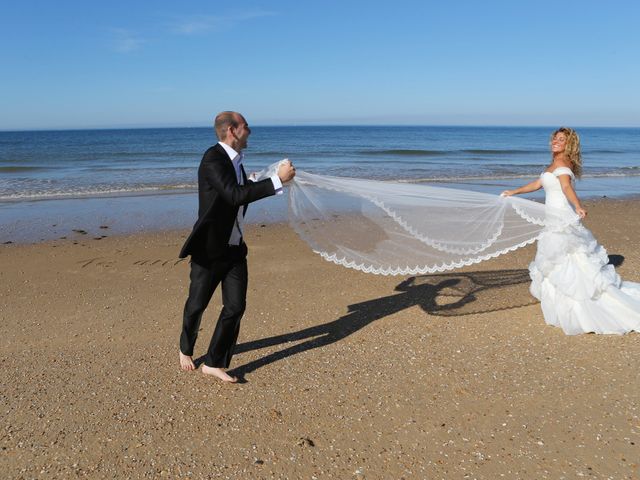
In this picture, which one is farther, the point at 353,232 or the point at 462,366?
the point at 353,232

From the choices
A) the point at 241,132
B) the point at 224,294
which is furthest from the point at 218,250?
the point at 241,132

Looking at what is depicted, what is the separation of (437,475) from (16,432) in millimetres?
2906

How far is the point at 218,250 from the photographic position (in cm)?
449

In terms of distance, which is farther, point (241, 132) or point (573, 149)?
point (573, 149)

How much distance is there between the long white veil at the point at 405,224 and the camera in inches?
237

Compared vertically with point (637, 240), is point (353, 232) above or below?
above

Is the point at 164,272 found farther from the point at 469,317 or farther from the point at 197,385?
the point at 469,317

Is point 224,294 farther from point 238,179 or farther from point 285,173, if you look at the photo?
point 285,173

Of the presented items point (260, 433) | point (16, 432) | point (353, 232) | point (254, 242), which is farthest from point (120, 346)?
point (254, 242)

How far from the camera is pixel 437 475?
3.43 m

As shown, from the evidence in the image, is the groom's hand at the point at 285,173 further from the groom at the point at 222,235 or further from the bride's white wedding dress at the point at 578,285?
the bride's white wedding dress at the point at 578,285

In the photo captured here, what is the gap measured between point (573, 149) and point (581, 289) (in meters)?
1.45

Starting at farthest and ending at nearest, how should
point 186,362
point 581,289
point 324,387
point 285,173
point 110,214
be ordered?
point 110,214 < point 581,289 < point 186,362 < point 324,387 < point 285,173

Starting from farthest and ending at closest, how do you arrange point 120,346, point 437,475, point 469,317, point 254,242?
point 254,242
point 469,317
point 120,346
point 437,475
